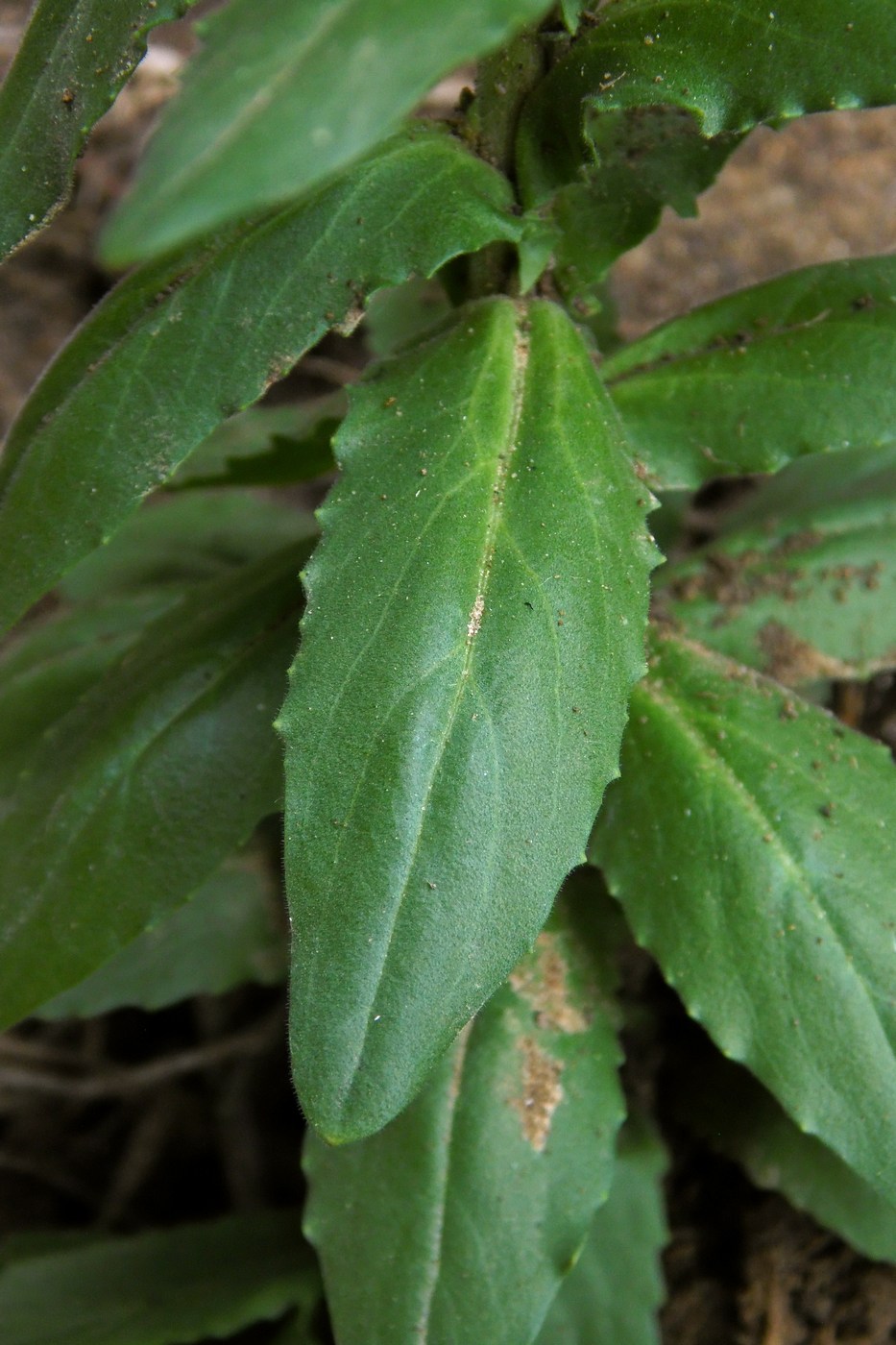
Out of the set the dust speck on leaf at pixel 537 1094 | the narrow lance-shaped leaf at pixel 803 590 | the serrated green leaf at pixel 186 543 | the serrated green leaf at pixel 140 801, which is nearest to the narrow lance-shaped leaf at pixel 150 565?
the serrated green leaf at pixel 186 543

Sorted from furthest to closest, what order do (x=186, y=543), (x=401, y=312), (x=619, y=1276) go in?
(x=186, y=543)
(x=401, y=312)
(x=619, y=1276)

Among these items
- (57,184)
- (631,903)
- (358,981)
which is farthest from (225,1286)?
(57,184)

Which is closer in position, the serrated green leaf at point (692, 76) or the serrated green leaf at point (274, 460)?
the serrated green leaf at point (692, 76)

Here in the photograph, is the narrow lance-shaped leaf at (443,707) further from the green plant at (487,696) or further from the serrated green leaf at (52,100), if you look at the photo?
the serrated green leaf at (52,100)

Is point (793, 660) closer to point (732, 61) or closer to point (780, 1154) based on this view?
point (780, 1154)

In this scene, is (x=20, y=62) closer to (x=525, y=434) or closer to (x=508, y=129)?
(x=508, y=129)

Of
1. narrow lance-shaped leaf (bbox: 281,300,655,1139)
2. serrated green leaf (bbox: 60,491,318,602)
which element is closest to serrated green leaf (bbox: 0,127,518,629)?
narrow lance-shaped leaf (bbox: 281,300,655,1139)

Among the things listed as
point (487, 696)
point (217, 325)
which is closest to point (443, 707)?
point (487, 696)
